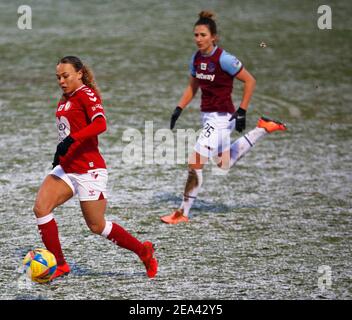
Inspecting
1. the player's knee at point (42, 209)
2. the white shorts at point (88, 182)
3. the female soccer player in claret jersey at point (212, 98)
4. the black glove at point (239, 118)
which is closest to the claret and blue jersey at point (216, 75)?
the female soccer player in claret jersey at point (212, 98)

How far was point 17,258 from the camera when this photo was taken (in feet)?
26.9

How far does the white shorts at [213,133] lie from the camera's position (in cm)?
965

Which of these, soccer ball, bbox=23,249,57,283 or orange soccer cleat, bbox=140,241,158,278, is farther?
orange soccer cleat, bbox=140,241,158,278

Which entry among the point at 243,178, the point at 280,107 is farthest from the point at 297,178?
the point at 280,107

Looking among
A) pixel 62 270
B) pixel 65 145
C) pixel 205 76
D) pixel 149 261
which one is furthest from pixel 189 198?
pixel 65 145

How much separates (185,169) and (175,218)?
2.39m

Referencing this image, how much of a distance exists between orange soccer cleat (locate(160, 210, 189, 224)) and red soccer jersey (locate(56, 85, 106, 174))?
2085mm

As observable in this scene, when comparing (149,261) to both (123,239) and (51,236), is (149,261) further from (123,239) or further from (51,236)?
(51,236)

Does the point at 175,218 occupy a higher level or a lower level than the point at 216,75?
lower

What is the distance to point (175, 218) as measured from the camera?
956 centimetres

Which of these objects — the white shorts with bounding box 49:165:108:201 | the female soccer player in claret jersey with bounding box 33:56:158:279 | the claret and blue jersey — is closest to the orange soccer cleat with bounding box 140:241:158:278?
the female soccer player in claret jersey with bounding box 33:56:158:279

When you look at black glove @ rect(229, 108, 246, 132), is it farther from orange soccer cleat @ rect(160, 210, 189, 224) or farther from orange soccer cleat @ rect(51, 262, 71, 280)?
orange soccer cleat @ rect(51, 262, 71, 280)

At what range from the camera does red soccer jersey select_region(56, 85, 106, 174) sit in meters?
7.50
